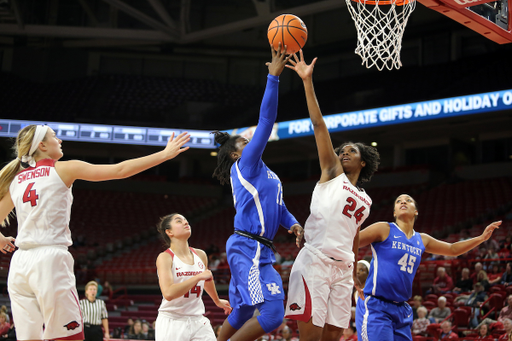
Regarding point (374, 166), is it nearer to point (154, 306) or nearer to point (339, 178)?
point (339, 178)

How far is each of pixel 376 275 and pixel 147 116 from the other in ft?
60.4

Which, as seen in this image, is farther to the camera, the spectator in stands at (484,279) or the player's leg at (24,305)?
the spectator in stands at (484,279)

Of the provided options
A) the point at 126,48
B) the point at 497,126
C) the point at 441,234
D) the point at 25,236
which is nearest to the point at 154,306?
the point at 441,234

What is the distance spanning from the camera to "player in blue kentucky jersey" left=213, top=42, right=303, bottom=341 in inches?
151

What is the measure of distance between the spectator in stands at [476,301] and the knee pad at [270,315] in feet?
19.8

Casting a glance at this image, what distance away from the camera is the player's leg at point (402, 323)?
15.2 ft

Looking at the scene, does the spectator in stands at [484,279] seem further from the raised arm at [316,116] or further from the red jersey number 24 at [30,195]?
the red jersey number 24 at [30,195]

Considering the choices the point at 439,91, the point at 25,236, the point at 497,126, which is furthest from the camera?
the point at 497,126

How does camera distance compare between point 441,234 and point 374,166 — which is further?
point 441,234

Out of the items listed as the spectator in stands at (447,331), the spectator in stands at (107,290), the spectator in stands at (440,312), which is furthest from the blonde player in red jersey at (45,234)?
the spectator in stands at (107,290)

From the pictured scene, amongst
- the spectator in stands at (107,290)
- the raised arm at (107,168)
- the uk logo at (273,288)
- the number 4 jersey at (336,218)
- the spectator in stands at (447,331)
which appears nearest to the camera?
the raised arm at (107,168)

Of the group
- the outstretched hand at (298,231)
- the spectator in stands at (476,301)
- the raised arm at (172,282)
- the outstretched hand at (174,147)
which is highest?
the outstretched hand at (174,147)

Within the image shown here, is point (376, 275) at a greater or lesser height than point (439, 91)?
lesser

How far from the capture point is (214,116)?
23.0 meters
